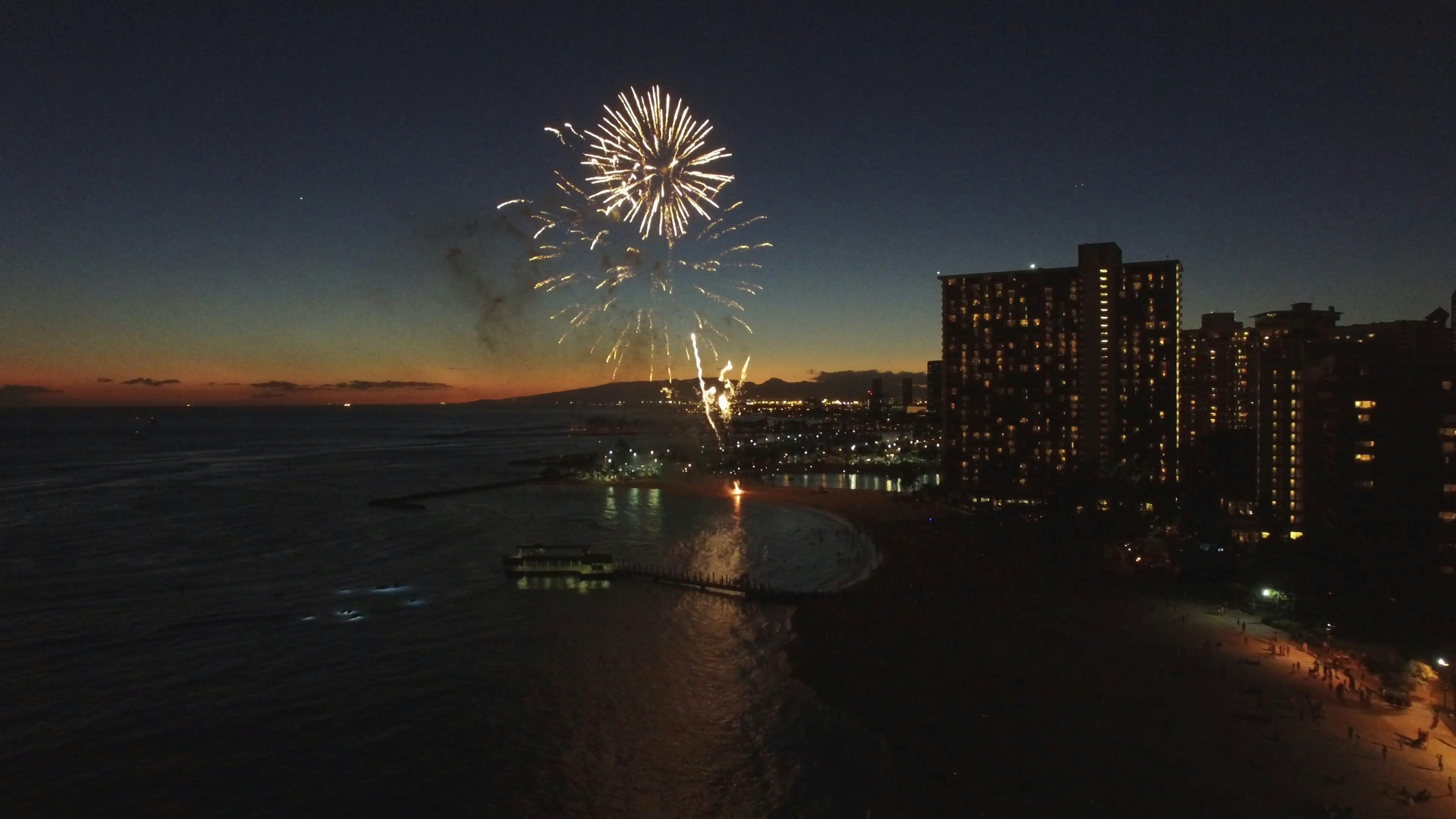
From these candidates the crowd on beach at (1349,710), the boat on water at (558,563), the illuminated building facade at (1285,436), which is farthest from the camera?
the illuminated building facade at (1285,436)

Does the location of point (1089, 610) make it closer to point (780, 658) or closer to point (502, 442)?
point (780, 658)

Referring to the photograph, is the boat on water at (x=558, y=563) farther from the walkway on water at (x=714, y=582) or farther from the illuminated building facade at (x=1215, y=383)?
the illuminated building facade at (x=1215, y=383)

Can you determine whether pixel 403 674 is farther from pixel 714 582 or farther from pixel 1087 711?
pixel 1087 711

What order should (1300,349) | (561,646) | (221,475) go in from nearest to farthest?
1. (561,646)
2. (1300,349)
3. (221,475)

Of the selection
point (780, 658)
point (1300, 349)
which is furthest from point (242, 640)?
point (1300, 349)

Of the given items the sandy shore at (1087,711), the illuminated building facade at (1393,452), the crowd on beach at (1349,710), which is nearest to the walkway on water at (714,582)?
the sandy shore at (1087,711)

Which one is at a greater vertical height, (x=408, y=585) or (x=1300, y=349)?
(x=1300, y=349)

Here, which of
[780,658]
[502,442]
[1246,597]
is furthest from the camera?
[502,442]
